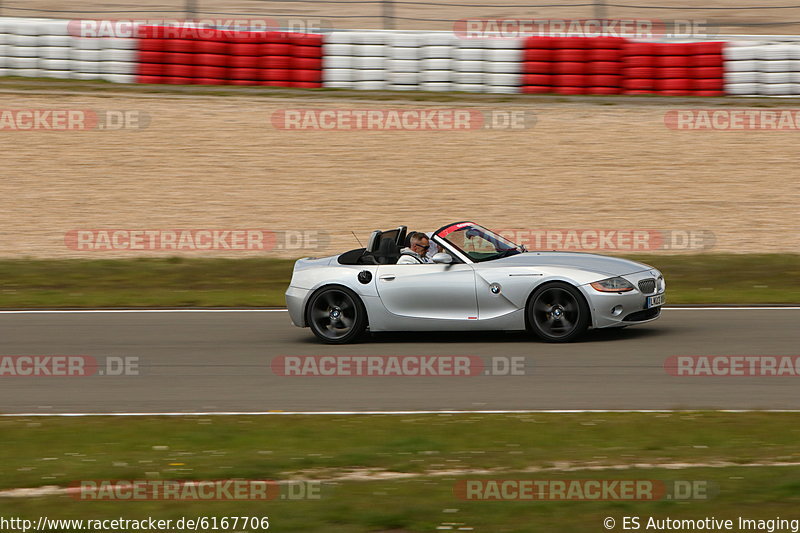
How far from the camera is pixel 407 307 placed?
11398 mm

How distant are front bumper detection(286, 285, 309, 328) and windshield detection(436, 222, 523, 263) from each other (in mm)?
1596

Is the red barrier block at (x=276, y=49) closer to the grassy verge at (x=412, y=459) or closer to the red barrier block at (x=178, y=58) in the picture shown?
the red barrier block at (x=178, y=58)

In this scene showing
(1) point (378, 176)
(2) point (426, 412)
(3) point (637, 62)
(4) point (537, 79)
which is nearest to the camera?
(2) point (426, 412)

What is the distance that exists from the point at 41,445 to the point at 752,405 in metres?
5.30

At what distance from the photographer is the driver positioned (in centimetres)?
1156

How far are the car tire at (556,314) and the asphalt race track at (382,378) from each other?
174mm

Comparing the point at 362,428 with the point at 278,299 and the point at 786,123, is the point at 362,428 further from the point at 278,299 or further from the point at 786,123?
the point at 786,123

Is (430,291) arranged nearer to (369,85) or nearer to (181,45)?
(369,85)

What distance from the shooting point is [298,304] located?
11750 millimetres

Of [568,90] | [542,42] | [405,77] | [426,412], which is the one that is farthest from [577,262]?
[405,77]

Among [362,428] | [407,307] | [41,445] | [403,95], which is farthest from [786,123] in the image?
[41,445]

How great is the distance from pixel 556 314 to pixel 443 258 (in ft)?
4.24

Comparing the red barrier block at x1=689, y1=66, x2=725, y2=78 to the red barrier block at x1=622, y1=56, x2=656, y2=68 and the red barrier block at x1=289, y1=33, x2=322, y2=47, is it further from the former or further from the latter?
the red barrier block at x1=289, y1=33, x2=322, y2=47

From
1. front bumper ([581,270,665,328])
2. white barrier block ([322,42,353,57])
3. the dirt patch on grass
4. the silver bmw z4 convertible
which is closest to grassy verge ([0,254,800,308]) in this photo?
the dirt patch on grass
